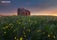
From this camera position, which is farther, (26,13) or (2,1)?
(2,1)

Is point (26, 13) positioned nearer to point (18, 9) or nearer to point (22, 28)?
point (18, 9)

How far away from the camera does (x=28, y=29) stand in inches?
95.7

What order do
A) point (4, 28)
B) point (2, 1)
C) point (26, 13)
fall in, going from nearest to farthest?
point (4, 28), point (26, 13), point (2, 1)

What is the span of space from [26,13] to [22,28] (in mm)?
953

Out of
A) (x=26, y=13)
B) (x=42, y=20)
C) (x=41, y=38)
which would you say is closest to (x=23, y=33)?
(x=41, y=38)

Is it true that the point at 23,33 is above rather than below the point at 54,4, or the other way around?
below

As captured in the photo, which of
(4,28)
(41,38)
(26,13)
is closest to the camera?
(41,38)

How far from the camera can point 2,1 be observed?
361cm

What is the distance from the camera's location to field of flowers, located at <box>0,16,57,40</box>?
235 centimetres

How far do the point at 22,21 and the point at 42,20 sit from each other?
33 centimetres

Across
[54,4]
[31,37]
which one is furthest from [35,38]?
[54,4]

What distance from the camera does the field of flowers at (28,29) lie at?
7.69ft

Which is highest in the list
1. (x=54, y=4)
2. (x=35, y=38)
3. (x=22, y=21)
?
(x=54, y=4)

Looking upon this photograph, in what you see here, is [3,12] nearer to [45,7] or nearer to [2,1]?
[2,1]
